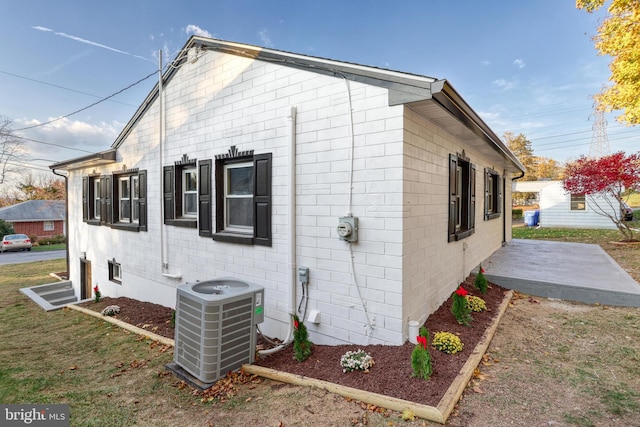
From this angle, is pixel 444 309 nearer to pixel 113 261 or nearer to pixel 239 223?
pixel 239 223

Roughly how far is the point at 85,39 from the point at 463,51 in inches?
495

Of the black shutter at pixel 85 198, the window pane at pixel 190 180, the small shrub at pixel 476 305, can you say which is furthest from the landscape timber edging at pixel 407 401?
the black shutter at pixel 85 198

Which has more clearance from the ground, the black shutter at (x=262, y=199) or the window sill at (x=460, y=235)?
the black shutter at (x=262, y=199)

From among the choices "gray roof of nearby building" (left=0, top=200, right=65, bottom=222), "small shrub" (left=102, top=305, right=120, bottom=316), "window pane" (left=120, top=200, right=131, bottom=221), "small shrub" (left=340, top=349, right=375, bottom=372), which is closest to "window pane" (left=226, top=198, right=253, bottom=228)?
"small shrub" (left=340, top=349, right=375, bottom=372)

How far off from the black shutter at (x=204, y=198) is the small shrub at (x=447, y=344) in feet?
12.9

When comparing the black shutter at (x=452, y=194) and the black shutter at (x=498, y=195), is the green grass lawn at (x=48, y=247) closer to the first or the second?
the black shutter at (x=452, y=194)

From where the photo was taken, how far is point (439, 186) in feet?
14.8

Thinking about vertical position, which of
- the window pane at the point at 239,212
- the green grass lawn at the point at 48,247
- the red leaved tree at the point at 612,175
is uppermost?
the red leaved tree at the point at 612,175

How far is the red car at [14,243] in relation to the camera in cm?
2411

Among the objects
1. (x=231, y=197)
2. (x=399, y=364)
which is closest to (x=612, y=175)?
(x=399, y=364)

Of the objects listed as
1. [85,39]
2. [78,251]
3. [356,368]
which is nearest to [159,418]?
[356,368]

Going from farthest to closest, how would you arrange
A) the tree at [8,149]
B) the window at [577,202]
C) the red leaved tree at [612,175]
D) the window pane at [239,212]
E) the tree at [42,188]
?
the tree at [42,188], the tree at [8,149], the window at [577,202], the red leaved tree at [612,175], the window pane at [239,212]

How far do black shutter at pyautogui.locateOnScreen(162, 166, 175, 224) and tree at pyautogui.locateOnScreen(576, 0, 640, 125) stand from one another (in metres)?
13.1

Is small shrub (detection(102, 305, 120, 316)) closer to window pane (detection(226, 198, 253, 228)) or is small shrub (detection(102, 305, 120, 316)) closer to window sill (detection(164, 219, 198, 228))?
window sill (detection(164, 219, 198, 228))
